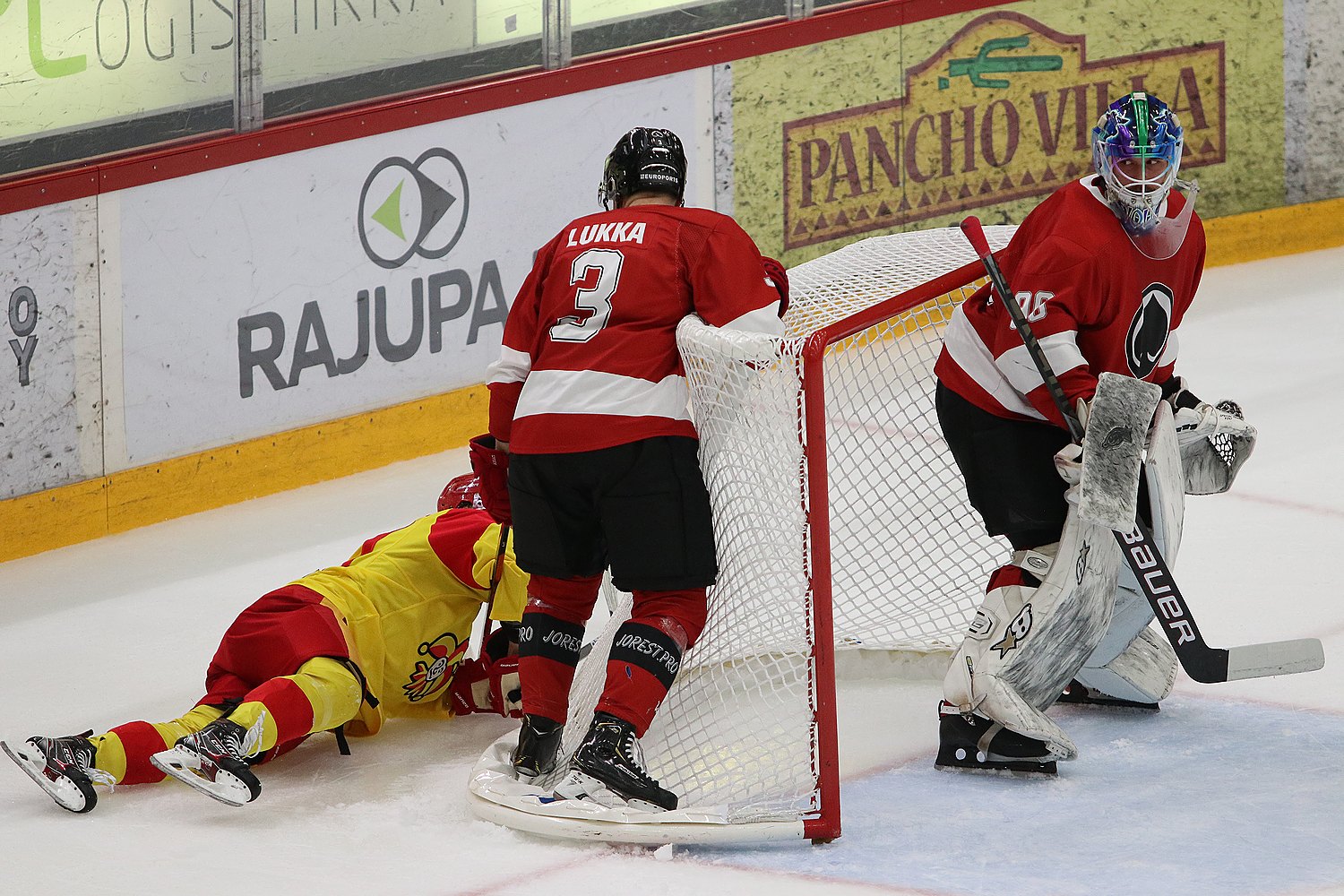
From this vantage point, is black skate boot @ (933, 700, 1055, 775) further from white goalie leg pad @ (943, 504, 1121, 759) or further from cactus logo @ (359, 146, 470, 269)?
cactus logo @ (359, 146, 470, 269)

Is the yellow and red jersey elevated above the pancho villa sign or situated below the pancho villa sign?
below

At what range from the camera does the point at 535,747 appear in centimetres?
357

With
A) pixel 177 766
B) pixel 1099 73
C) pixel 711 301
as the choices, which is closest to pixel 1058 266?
pixel 711 301

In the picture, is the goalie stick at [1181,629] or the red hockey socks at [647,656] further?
the goalie stick at [1181,629]

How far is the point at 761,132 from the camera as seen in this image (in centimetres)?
671

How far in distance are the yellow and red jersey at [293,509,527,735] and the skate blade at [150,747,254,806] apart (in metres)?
0.38

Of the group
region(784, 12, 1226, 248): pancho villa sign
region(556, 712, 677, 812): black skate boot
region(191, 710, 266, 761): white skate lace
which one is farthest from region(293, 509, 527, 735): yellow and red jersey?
region(784, 12, 1226, 248): pancho villa sign

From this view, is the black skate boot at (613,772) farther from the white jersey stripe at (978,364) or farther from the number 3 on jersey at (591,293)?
the white jersey stripe at (978,364)

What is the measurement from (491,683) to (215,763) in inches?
27.7

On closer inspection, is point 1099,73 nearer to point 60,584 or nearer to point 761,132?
point 761,132

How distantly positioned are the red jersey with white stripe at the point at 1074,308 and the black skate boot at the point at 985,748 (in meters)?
0.55

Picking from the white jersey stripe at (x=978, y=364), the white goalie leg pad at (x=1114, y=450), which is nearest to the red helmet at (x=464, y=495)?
the white jersey stripe at (x=978, y=364)

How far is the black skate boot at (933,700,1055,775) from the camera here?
144 inches

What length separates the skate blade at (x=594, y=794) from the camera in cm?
338
